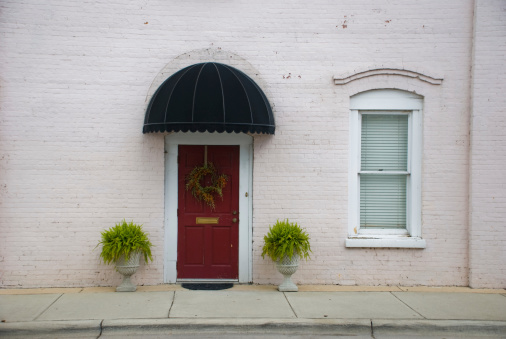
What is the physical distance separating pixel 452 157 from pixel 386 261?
6.33 ft

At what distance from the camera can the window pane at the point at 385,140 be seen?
8625 mm

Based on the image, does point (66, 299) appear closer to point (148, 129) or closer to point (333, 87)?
point (148, 129)

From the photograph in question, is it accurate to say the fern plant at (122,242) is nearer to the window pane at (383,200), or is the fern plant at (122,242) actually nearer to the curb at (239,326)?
the curb at (239,326)

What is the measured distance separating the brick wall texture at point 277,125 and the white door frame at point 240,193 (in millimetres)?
136

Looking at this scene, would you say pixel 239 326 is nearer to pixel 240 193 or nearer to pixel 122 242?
pixel 122 242

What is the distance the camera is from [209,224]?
8.48 meters

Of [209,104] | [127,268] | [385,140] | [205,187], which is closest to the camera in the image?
[209,104]

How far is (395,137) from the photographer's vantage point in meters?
8.63

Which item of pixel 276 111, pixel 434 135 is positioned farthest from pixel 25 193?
pixel 434 135

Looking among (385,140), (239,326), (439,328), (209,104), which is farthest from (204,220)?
(439,328)

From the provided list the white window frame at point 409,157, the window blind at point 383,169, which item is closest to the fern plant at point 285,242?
the white window frame at point 409,157

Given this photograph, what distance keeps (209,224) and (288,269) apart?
1.47 m

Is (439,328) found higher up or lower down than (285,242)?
A: lower down

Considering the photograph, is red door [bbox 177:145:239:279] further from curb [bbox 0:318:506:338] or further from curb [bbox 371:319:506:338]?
curb [bbox 371:319:506:338]
